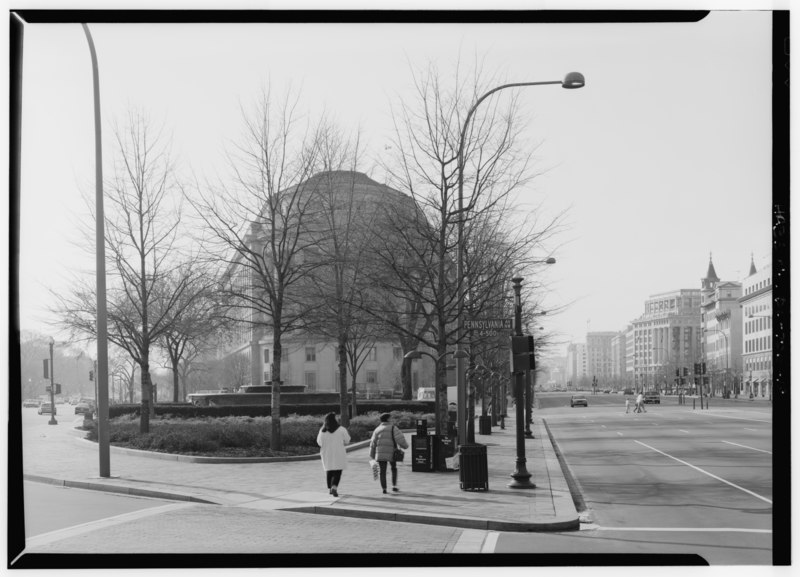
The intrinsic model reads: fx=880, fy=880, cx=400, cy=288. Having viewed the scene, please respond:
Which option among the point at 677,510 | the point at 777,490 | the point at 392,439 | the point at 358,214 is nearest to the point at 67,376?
the point at 358,214

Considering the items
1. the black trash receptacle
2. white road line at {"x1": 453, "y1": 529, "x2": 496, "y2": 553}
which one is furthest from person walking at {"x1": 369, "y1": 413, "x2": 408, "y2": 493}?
white road line at {"x1": 453, "y1": 529, "x2": 496, "y2": 553}

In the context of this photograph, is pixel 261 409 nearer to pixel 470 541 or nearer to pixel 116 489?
pixel 116 489

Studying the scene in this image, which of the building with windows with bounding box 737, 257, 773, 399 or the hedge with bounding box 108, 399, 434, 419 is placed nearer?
the hedge with bounding box 108, 399, 434, 419

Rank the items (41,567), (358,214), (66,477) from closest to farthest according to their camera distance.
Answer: (41,567)
(66,477)
(358,214)

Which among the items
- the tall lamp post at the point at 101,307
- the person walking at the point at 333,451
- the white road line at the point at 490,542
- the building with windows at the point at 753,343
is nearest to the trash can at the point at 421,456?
the person walking at the point at 333,451

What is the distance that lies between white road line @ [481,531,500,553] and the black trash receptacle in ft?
13.8

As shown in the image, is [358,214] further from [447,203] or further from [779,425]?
[779,425]

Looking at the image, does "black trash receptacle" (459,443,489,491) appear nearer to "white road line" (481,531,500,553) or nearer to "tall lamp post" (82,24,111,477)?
"white road line" (481,531,500,553)

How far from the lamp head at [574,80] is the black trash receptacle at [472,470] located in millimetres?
7124

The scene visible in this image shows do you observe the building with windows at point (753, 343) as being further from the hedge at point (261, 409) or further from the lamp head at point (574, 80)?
the lamp head at point (574, 80)

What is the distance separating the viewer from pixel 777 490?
31.3 ft

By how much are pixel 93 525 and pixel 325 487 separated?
5592 millimetres

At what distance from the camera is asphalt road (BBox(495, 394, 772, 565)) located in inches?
458

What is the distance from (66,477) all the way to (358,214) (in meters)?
13.0
